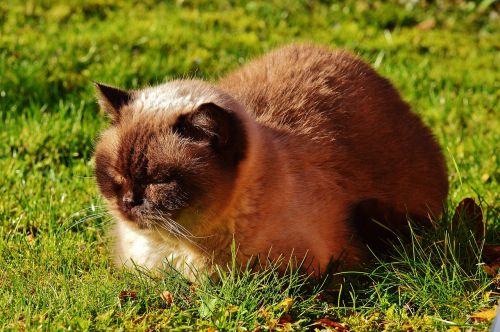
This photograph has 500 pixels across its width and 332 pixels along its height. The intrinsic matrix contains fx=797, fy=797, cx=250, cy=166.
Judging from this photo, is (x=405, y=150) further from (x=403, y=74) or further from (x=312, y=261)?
(x=403, y=74)

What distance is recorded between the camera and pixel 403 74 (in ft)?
21.3

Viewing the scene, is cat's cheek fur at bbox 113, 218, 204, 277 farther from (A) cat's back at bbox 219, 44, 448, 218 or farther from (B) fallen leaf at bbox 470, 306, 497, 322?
(B) fallen leaf at bbox 470, 306, 497, 322

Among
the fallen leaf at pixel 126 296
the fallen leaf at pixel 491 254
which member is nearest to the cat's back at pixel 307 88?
the fallen leaf at pixel 491 254

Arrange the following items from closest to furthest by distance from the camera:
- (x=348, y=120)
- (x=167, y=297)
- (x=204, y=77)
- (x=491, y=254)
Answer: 1. (x=167, y=297)
2. (x=491, y=254)
3. (x=348, y=120)
4. (x=204, y=77)

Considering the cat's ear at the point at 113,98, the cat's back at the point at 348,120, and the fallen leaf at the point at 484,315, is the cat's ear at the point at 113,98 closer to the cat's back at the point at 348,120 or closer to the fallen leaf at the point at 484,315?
the cat's back at the point at 348,120

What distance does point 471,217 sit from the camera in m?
4.12

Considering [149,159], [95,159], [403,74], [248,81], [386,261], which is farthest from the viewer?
[403,74]

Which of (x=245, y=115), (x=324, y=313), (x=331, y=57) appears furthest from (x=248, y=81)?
(x=324, y=313)

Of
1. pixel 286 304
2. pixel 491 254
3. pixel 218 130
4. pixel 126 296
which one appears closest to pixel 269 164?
pixel 218 130

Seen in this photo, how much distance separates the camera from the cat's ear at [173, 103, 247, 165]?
10.8 ft

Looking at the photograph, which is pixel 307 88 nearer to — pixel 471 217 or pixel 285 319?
pixel 471 217

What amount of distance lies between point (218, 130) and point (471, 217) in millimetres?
1564

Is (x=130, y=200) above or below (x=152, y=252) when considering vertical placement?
above

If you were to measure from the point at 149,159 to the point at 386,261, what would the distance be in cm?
142
